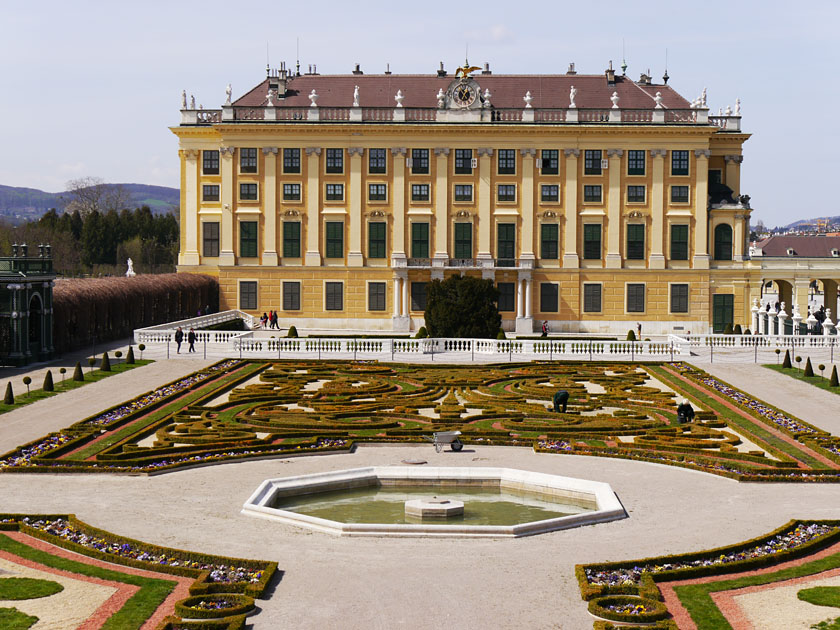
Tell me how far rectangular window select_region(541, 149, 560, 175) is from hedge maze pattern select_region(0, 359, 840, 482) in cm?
3058

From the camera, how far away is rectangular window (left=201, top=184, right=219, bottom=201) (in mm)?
81750

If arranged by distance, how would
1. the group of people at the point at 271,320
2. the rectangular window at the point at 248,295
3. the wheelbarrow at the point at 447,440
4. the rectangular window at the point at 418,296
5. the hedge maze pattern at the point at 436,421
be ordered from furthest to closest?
the rectangular window at the point at 248,295, the rectangular window at the point at 418,296, the group of people at the point at 271,320, the wheelbarrow at the point at 447,440, the hedge maze pattern at the point at 436,421

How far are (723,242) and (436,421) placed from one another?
159 feet

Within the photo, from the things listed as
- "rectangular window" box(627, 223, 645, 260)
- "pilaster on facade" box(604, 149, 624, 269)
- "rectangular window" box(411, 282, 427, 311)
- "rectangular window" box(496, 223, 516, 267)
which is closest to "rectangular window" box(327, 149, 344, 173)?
"rectangular window" box(411, 282, 427, 311)

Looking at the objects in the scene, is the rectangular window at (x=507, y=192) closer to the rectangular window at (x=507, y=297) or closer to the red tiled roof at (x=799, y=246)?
the rectangular window at (x=507, y=297)

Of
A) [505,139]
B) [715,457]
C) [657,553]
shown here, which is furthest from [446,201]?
[657,553]

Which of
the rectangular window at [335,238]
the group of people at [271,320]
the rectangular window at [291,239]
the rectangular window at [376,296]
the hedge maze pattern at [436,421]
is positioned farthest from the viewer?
the rectangular window at [291,239]

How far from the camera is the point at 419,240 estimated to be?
262 ft

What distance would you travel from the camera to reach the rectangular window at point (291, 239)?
80062 mm

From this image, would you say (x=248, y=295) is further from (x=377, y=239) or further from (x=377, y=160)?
(x=377, y=160)

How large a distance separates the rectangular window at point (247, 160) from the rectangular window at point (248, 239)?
3.69 metres

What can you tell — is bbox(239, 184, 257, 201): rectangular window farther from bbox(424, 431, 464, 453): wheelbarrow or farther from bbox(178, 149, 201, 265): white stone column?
bbox(424, 431, 464, 453): wheelbarrow

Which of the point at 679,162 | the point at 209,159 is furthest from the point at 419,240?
the point at 679,162

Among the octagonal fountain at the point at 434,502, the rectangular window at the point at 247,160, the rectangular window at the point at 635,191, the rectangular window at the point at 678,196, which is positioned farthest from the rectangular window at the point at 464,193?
the octagonal fountain at the point at 434,502
